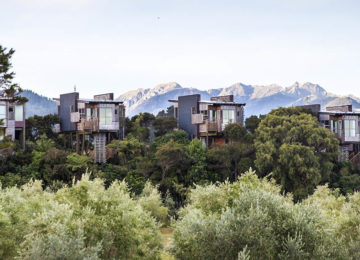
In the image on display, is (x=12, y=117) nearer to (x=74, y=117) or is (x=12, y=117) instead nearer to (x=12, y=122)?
(x=12, y=122)

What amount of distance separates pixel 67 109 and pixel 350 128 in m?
32.8

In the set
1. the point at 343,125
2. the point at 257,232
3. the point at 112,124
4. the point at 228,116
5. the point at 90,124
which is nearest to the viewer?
the point at 257,232

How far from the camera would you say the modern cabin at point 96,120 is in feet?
169

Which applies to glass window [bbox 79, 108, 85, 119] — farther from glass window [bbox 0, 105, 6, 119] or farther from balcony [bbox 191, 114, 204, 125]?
balcony [bbox 191, 114, 204, 125]

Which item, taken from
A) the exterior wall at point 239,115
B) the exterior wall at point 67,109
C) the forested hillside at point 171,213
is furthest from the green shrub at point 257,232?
the exterior wall at point 67,109

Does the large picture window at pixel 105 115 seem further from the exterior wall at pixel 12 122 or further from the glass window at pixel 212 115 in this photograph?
the glass window at pixel 212 115

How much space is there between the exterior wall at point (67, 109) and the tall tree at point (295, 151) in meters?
19.6

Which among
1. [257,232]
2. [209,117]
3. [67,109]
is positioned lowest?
[257,232]

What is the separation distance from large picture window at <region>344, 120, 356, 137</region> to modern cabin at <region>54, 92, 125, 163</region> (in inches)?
1030

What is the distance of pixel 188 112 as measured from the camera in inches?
2256

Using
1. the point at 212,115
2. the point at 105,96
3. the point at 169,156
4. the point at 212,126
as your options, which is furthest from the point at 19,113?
the point at 212,115

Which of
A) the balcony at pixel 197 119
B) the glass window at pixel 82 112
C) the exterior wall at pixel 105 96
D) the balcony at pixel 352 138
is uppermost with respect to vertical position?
the exterior wall at pixel 105 96

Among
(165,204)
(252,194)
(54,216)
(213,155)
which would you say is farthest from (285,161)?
(54,216)

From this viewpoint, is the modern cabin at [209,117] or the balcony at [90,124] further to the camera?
the modern cabin at [209,117]
